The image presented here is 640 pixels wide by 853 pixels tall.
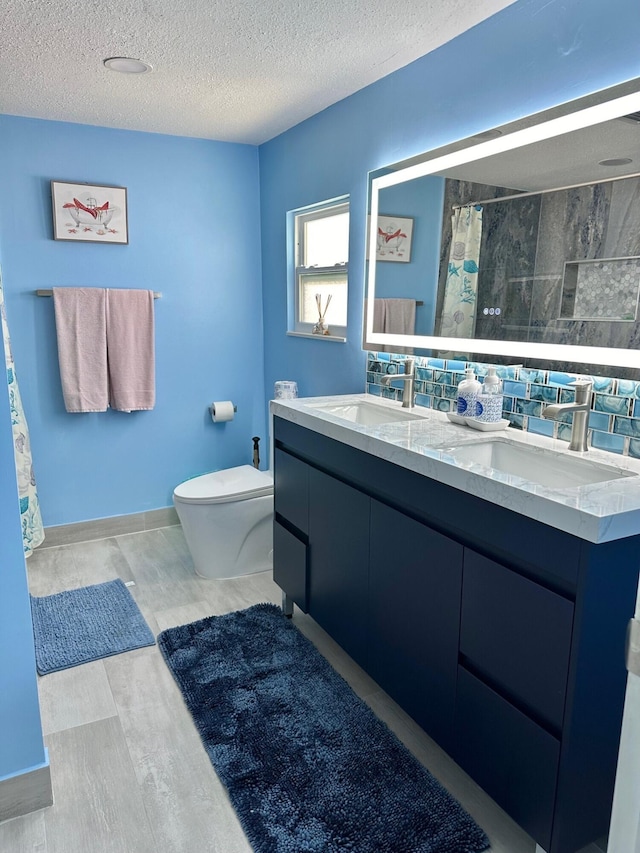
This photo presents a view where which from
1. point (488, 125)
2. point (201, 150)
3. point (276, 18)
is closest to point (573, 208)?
point (488, 125)

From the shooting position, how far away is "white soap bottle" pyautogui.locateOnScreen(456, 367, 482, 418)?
6.29 ft

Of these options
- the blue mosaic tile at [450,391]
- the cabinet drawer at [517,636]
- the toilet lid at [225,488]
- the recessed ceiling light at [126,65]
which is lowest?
the toilet lid at [225,488]

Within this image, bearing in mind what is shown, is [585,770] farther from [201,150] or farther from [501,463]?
[201,150]

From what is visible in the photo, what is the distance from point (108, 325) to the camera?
309cm

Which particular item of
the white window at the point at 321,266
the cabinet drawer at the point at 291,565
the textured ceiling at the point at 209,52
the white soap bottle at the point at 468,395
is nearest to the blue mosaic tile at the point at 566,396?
the white soap bottle at the point at 468,395

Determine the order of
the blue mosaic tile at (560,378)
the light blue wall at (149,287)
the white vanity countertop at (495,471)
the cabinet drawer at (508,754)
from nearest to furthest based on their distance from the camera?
the white vanity countertop at (495,471)
the cabinet drawer at (508,754)
the blue mosaic tile at (560,378)
the light blue wall at (149,287)

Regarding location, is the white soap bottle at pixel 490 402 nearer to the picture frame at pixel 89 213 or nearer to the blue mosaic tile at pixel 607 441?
the blue mosaic tile at pixel 607 441

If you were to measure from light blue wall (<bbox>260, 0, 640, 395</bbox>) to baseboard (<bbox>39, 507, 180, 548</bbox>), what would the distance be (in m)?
1.02

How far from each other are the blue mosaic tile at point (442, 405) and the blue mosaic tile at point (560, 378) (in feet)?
1.51

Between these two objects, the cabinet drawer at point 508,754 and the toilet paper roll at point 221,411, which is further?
the toilet paper roll at point 221,411

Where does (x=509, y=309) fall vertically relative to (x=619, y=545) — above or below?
above

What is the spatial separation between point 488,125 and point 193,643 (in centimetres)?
210

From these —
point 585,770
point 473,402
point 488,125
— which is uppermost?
point 488,125

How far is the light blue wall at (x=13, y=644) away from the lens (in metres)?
1.44
